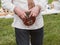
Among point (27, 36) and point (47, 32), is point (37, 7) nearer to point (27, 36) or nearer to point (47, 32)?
point (27, 36)

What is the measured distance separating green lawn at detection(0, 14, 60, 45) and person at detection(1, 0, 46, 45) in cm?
162

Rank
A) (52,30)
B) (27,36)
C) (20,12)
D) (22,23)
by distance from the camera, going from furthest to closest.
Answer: (52,30) < (27,36) < (22,23) < (20,12)

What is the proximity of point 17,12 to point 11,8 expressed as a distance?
8cm

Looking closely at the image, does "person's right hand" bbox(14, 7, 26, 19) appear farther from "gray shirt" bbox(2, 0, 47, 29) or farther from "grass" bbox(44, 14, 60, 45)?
"grass" bbox(44, 14, 60, 45)

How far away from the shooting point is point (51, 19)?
18.4ft

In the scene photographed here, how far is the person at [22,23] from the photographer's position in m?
2.36

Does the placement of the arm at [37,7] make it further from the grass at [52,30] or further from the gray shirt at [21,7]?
the grass at [52,30]

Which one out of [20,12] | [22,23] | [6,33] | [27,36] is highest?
[20,12]

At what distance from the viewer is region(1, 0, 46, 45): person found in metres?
2.36

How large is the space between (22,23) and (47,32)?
7.66 feet

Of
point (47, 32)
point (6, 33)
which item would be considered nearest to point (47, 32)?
point (47, 32)

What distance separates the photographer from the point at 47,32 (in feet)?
15.5

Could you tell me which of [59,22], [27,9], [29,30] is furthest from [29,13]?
[59,22]

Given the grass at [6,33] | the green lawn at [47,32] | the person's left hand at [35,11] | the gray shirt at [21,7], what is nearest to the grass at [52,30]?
the green lawn at [47,32]
